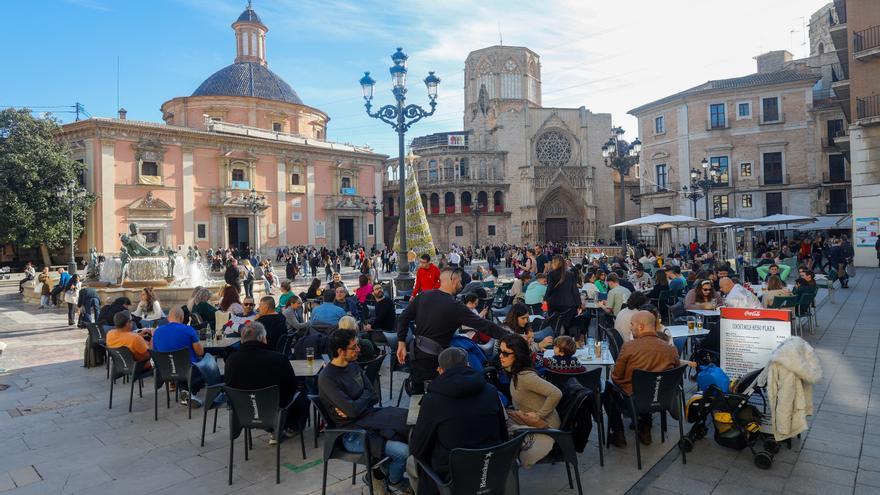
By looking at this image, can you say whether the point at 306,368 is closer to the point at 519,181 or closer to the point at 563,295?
the point at 563,295

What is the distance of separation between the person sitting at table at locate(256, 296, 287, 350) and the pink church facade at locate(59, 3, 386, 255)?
81.3ft

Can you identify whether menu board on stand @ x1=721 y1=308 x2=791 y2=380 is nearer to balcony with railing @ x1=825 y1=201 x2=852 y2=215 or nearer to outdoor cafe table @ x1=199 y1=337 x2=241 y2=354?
outdoor cafe table @ x1=199 y1=337 x2=241 y2=354

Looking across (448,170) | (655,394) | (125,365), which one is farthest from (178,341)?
(448,170)

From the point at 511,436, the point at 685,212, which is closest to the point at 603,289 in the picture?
the point at 511,436

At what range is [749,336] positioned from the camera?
524 centimetres

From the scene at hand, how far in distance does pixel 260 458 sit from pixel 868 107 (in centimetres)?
2238

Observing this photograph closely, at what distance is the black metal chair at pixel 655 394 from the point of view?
412 centimetres

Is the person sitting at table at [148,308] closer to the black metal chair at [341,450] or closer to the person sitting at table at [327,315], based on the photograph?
the person sitting at table at [327,315]

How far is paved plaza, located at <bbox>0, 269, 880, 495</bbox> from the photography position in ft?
12.9

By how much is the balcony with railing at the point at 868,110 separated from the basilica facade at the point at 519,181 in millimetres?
25243

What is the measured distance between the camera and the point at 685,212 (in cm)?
3338

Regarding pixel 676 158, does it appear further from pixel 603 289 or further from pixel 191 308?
pixel 191 308

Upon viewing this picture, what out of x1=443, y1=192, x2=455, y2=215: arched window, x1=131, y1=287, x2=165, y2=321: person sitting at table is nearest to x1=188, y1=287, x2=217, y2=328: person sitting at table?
x1=131, y1=287, x2=165, y2=321: person sitting at table

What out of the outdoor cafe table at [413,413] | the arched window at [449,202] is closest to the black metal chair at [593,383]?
the outdoor cafe table at [413,413]
